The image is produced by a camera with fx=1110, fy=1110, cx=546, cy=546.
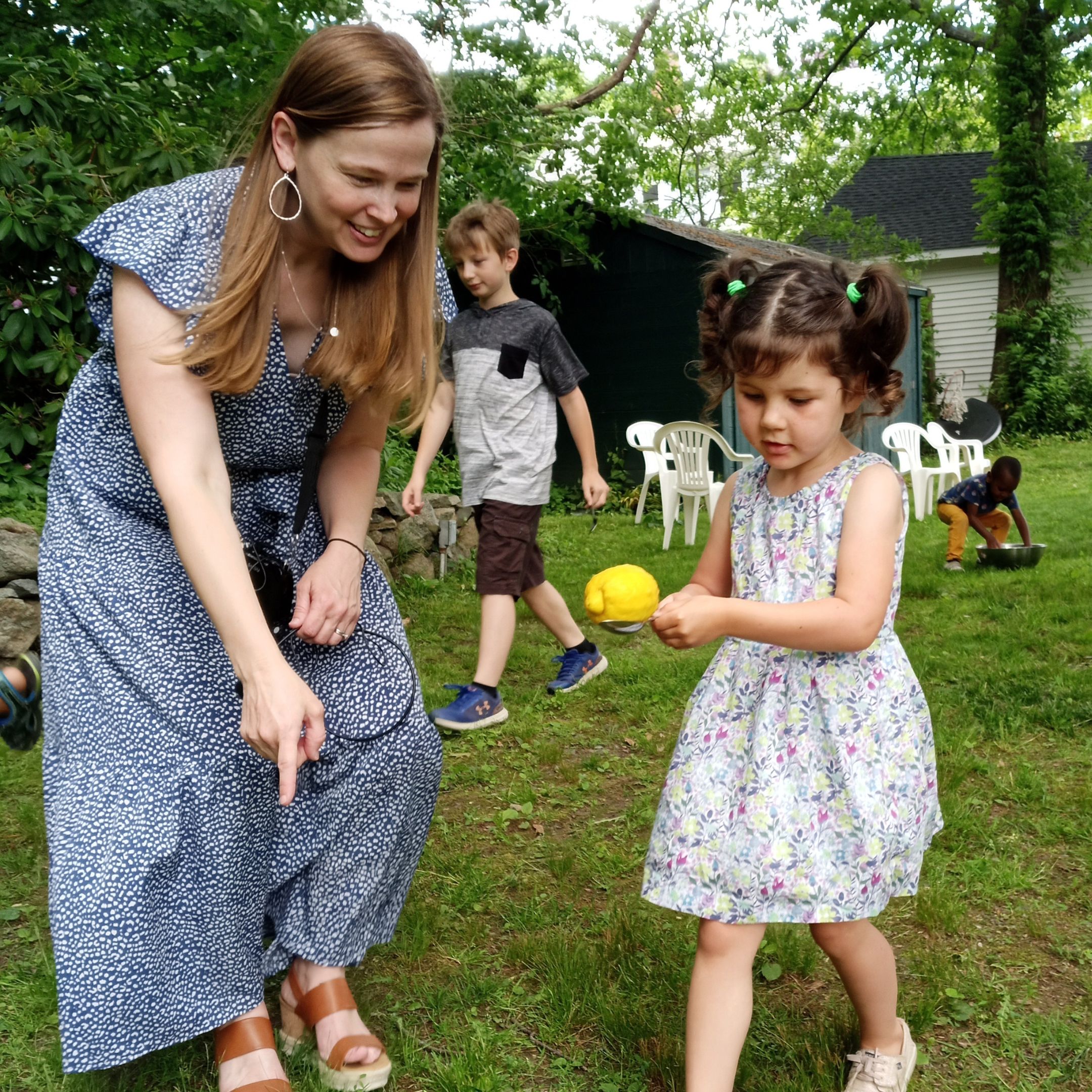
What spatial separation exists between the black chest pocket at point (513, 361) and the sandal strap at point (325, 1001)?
2795 mm

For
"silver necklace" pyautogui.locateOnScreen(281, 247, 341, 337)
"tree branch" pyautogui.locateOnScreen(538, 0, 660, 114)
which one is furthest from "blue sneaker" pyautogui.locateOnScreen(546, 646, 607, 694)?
"tree branch" pyautogui.locateOnScreen(538, 0, 660, 114)

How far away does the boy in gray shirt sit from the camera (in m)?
4.28

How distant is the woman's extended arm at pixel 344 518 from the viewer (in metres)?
2.04

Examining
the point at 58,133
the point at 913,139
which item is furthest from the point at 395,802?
the point at 913,139

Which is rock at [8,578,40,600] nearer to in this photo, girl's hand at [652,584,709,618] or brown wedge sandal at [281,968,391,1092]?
brown wedge sandal at [281,968,391,1092]

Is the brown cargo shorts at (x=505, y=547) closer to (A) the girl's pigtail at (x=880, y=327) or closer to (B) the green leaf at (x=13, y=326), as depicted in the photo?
(B) the green leaf at (x=13, y=326)

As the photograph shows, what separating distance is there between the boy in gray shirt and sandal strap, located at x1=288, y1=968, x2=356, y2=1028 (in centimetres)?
213

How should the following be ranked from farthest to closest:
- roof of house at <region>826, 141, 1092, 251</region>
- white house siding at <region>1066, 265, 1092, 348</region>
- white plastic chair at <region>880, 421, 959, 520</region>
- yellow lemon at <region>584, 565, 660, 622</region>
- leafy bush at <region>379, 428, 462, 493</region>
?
1. roof of house at <region>826, 141, 1092, 251</region>
2. white house siding at <region>1066, 265, 1092, 348</region>
3. white plastic chair at <region>880, 421, 959, 520</region>
4. leafy bush at <region>379, 428, 462, 493</region>
5. yellow lemon at <region>584, 565, 660, 622</region>

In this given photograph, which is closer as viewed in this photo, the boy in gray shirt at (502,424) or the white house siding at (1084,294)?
the boy in gray shirt at (502,424)

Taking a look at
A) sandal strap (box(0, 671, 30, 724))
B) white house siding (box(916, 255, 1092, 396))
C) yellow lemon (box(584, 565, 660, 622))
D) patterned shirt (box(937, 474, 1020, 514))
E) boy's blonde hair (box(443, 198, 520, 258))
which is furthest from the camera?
white house siding (box(916, 255, 1092, 396))

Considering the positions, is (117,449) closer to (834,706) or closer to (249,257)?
(249,257)

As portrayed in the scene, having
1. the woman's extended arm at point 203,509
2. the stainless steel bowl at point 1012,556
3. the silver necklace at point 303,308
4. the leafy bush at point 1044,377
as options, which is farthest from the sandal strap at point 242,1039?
the leafy bush at point 1044,377

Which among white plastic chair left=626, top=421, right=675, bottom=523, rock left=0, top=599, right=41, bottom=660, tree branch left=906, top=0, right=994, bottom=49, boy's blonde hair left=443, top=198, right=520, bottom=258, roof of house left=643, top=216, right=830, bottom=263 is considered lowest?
rock left=0, top=599, right=41, bottom=660

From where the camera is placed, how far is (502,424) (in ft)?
14.6
